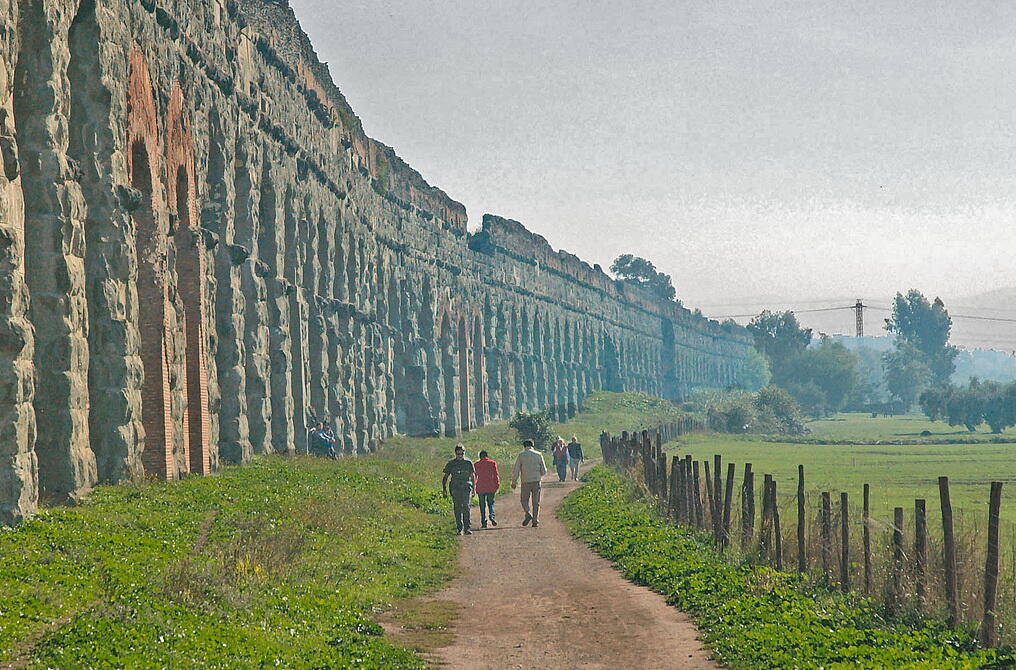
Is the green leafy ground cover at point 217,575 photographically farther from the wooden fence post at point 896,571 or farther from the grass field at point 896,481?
the grass field at point 896,481

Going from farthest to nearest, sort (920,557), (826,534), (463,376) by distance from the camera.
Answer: (463,376), (826,534), (920,557)

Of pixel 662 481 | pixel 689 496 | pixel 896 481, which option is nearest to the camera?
pixel 689 496

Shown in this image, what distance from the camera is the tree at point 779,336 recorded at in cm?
15088

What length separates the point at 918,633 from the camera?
37.8ft

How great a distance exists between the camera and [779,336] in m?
153

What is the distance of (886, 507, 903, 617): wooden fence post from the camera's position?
41.4 ft

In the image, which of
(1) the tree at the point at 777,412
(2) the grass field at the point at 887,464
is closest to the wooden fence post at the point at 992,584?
(2) the grass field at the point at 887,464

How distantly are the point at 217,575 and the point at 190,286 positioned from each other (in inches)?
443

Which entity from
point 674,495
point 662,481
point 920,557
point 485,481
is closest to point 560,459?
point 662,481

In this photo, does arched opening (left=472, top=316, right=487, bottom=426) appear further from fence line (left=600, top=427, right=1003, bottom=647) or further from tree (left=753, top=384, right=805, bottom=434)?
fence line (left=600, top=427, right=1003, bottom=647)

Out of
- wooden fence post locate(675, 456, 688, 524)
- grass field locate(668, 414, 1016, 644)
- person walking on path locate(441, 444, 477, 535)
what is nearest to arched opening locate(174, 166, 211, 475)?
person walking on path locate(441, 444, 477, 535)

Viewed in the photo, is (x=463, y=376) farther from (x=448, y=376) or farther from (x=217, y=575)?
(x=217, y=575)

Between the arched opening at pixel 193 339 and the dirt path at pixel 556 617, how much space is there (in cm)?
588

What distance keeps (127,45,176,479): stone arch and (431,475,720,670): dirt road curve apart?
17.0ft
